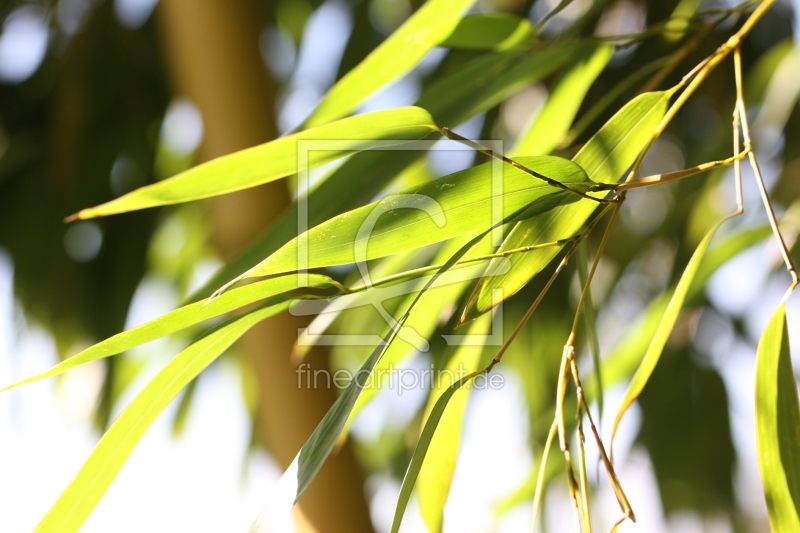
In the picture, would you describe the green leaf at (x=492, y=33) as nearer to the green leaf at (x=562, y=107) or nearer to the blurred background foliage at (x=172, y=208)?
the green leaf at (x=562, y=107)

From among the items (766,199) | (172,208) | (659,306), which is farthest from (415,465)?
(172,208)

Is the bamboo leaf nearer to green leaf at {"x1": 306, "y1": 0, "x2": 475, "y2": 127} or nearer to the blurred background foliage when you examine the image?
green leaf at {"x1": 306, "y1": 0, "x2": 475, "y2": 127}

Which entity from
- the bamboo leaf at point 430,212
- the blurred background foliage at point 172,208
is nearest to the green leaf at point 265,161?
the bamboo leaf at point 430,212

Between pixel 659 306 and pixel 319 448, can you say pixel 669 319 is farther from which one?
pixel 659 306

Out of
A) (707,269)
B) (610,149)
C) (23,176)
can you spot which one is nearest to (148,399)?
(610,149)

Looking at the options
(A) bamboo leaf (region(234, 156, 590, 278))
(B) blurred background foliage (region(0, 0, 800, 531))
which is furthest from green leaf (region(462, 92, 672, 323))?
(B) blurred background foliage (region(0, 0, 800, 531))

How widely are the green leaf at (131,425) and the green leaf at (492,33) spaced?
16cm

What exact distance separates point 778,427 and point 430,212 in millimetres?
163

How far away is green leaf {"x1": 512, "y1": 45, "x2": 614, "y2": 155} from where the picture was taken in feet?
1.08

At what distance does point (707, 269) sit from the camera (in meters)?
0.47

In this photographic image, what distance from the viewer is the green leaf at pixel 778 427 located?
0.23m

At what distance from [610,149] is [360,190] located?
0.11 metres

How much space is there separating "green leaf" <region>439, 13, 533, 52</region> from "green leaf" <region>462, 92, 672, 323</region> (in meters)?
0.10

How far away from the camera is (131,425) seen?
0.22 meters
